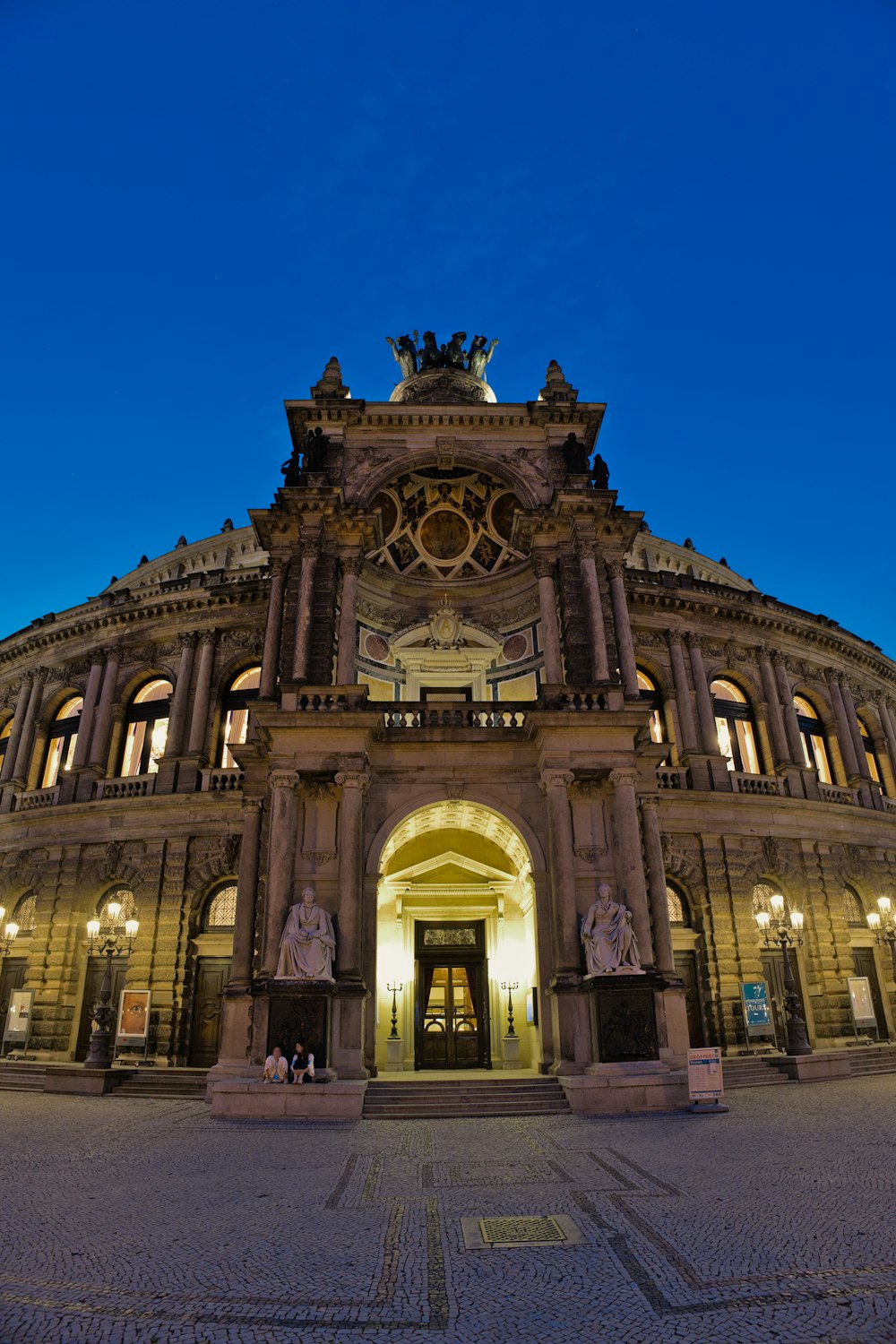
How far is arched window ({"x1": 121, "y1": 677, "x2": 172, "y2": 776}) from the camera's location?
1111 inches

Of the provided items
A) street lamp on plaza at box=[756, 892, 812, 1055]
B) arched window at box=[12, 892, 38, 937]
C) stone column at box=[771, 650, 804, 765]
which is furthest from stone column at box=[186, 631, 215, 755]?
stone column at box=[771, 650, 804, 765]

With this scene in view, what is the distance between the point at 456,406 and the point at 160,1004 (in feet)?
66.4

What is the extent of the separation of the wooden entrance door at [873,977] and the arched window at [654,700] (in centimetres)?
1005

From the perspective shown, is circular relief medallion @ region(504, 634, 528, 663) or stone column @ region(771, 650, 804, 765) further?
stone column @ region(771, 650, 804, 765)

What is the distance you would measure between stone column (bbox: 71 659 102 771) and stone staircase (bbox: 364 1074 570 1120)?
17450 mm

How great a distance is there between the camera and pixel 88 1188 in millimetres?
9047

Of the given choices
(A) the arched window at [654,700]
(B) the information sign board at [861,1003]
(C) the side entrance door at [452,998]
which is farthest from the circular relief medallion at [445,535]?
(B) the information sign board at [861,1003]

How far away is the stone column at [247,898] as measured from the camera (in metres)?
18.3

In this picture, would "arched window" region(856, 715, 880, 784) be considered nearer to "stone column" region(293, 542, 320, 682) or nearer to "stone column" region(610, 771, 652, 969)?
"stone column" region(610, 771, 652, 969)

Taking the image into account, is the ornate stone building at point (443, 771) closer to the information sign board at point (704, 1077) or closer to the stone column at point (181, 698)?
the stone column at point (181, 698)

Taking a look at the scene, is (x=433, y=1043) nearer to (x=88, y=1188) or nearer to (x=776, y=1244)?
(x=88, y=1188)

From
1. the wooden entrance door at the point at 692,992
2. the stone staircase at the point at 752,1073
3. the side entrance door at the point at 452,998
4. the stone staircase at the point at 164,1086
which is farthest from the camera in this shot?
→ the wooden entrance door at the point at 692,992

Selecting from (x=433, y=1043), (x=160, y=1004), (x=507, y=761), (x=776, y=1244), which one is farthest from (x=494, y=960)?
(x=776, y=1244)

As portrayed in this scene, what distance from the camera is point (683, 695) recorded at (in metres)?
27.7
